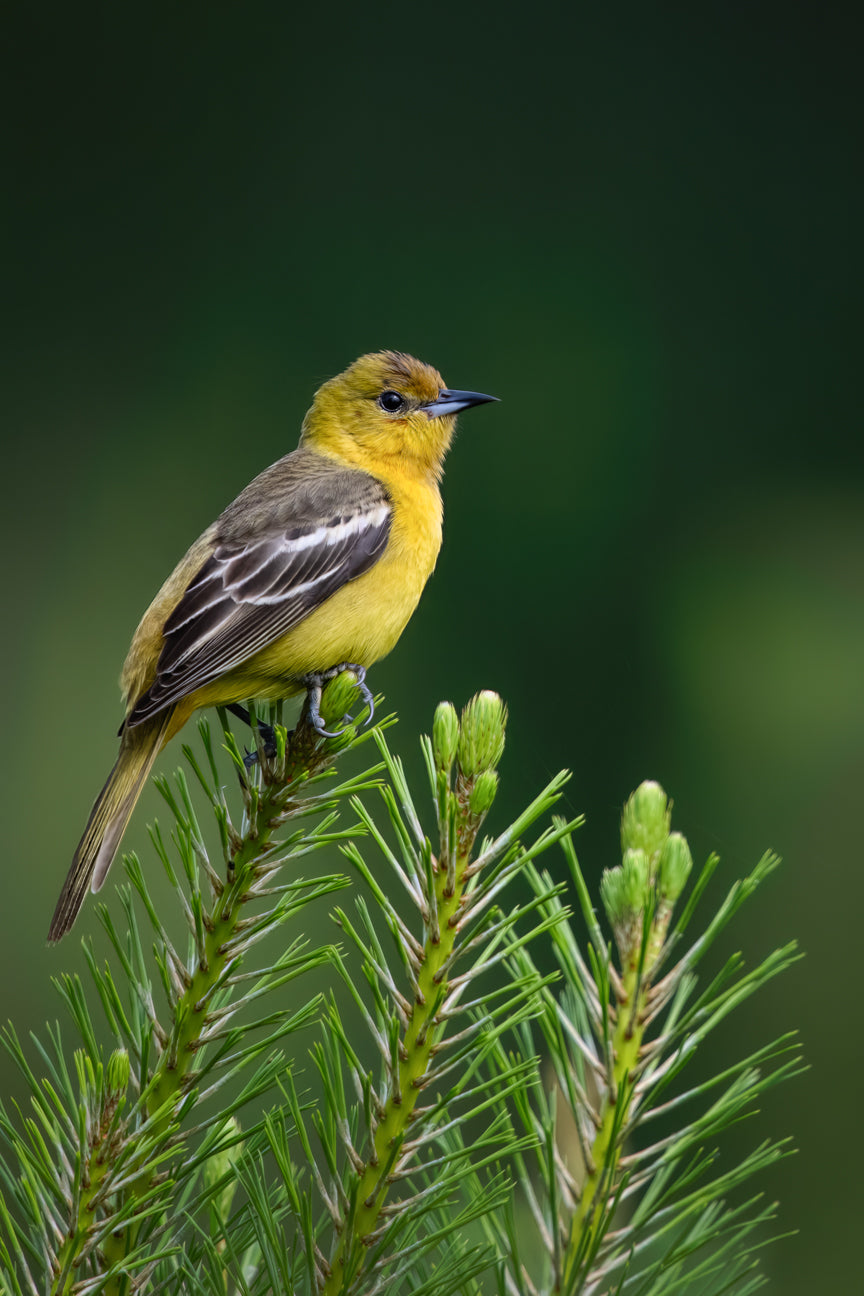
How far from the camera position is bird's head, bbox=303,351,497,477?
2.88 m

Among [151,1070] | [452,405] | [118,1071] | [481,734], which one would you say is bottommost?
[151,1070]

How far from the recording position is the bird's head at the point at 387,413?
9.45 ft

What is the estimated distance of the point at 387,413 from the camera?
9.61 feet

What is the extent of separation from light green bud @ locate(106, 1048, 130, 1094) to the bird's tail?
1.15 ft

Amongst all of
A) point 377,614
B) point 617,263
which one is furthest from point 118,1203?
point 617,263

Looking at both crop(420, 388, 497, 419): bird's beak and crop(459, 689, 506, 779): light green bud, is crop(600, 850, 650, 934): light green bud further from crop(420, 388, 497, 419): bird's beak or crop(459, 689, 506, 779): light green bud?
crop(420, 388, 497, 419): bird's beak

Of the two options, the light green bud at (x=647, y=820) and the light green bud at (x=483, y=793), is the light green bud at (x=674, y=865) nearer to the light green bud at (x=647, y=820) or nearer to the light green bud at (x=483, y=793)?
the light green bud at (x=647, y=820)

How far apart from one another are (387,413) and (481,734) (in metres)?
1.97

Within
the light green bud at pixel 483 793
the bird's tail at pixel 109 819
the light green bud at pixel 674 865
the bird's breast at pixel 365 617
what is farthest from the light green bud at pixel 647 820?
the bird's breast at pixel 365 617

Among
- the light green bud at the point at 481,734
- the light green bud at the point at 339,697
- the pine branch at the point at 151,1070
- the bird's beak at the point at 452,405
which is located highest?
the bird's beak at the point at 452,405

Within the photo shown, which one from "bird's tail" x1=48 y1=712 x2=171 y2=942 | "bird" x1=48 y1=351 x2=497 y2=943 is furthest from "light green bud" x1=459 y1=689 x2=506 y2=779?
"bird" x1=48 y1=351 x2=497 y2=943

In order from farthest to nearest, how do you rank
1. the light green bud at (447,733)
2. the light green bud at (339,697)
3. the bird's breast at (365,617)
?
the bird's breast at (365,617) → the light green bud at (339,697) → the light green bud at (447,733)

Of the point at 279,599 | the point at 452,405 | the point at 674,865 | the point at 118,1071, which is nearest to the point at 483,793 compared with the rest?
the point at 674,865

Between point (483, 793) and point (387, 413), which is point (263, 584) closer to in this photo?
point (387, 413)
